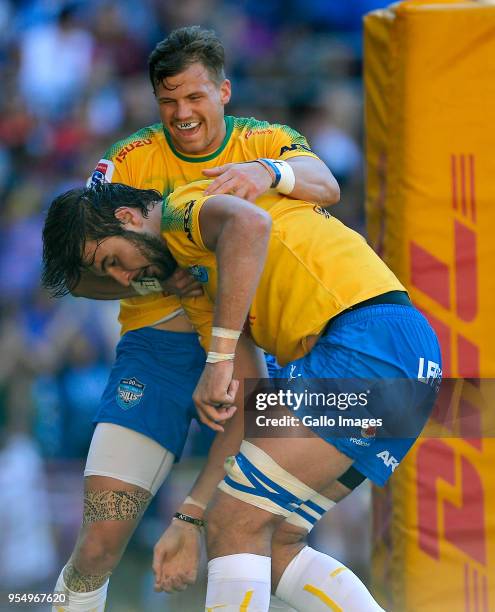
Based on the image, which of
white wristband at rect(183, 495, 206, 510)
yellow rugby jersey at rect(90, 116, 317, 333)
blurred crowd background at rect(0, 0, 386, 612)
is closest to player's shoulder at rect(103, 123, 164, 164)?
yellow rugby jersey at rect(90, 116, 317, 333)

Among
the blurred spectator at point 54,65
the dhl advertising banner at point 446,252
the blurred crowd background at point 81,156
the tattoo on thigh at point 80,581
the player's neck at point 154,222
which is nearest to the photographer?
the player's neck at point 154,222

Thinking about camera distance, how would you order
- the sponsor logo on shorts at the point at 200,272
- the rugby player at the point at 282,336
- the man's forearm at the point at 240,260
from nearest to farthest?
the man's forearm at the point at 240,260 → the rugby player at the point at 282,336 → the sponsor logo on shorts at the point at 200,272

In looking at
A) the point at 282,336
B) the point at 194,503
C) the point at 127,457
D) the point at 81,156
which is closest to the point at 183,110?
the point at 282,336

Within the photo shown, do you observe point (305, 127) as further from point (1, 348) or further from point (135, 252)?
point (135, 252)

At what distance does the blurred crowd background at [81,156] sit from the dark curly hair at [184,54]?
244cm

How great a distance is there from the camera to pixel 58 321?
5977 mm

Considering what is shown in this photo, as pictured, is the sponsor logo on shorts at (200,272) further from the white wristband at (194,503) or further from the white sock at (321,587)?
the white sock at (321,587)

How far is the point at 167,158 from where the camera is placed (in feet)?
11.7

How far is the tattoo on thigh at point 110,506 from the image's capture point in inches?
134

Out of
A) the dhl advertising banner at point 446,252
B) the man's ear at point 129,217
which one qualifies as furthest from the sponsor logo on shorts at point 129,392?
the dhl advertising banner at point 446,252

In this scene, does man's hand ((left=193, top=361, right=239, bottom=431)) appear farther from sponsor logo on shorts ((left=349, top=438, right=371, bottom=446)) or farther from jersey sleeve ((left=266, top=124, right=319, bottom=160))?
jersey sleeve ((left=266, top=124, right=319, bottom=160))

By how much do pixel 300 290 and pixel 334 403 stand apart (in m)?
0.33

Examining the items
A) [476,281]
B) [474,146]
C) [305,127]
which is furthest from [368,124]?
[305,127]

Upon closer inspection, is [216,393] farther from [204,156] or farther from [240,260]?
[204,156]
